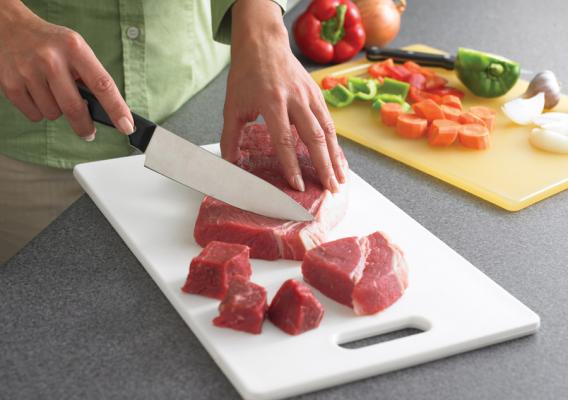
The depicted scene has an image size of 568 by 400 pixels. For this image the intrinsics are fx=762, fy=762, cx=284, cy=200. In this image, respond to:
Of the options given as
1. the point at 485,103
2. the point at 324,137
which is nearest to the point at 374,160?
the point at 324,137

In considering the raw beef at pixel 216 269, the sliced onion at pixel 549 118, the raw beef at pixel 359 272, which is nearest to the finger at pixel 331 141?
the raw beef at pixel 359 272

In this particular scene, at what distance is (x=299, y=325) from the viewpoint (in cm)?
136

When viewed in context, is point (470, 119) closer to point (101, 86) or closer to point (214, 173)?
point (214, 173)

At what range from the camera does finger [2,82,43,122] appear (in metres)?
1.67

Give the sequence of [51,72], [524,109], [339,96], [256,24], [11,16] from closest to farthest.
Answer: [51,72], [11,16], [256,24], [524,109], [339,96]

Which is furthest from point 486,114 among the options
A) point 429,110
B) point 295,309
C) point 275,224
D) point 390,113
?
point 295,309

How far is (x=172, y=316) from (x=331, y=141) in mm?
609

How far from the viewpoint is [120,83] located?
2.26 metres

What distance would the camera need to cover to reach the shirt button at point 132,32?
2.20 meters

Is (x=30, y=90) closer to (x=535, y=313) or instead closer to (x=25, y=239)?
(x=25, y=239)

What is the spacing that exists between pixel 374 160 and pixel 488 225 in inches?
17.0

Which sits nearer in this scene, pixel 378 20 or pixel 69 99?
pixel 69 99

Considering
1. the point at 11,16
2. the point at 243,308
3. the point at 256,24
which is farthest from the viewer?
the point at 256,24

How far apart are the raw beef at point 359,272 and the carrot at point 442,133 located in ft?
2.15
